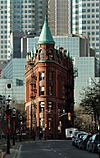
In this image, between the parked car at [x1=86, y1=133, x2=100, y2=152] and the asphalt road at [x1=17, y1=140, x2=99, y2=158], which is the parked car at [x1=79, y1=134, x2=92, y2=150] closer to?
the asphalt road at [x1=17, y1=140, x2=99, y2=158]

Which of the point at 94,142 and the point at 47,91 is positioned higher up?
the point at 47,91

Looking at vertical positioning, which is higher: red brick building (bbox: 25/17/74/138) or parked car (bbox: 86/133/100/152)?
red brick building (bbox: 25/17/74/138)

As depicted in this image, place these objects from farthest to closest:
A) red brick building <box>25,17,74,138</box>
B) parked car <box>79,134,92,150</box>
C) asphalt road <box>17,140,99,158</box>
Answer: red brick building <box>25,17,74,138</box>, parked car <box>79,134,92,150</box>, asphalt road <box>17,140,99,158</box>

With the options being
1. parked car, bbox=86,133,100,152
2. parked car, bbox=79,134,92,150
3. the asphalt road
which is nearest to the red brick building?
the asphalt road

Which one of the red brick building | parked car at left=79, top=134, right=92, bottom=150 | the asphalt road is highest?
the red brick building

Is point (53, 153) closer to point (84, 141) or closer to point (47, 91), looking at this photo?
point (84, 141)

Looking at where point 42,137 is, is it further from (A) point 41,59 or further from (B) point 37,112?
(A) point 41,59

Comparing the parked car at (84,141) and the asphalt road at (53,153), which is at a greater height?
the parked car at (84,141)

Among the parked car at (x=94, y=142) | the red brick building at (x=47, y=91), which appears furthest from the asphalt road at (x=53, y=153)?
the red brick building at (x=47, y=91)

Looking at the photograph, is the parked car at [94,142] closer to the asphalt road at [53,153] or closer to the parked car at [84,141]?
the asphalt road at [53,153]

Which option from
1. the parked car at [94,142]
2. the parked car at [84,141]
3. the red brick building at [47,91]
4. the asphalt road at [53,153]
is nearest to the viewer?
the asphalt road at [53,153]

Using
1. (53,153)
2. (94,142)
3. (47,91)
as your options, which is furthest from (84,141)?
(47,91)

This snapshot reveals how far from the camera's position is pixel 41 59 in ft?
419

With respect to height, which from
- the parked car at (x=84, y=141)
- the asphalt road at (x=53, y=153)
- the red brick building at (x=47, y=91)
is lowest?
the asphalt road at (x=53, y=153)
